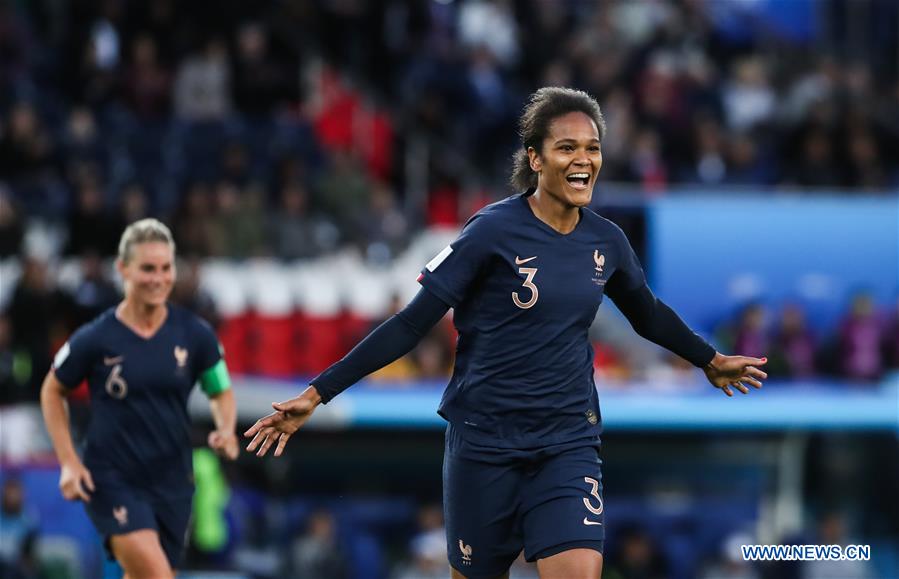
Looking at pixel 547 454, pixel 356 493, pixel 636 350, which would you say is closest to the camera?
pixel 547 454

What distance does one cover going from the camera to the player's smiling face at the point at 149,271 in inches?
284

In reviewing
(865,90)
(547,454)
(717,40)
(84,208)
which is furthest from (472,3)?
(547,454)

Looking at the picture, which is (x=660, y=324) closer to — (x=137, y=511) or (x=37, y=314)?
(x=137, y=511)

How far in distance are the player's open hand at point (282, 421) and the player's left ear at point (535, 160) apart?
1.14m

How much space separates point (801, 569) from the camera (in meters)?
13.0

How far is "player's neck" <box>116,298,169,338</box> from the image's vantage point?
7.32m

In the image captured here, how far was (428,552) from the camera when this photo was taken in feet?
41.7

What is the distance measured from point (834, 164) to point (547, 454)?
12.7m

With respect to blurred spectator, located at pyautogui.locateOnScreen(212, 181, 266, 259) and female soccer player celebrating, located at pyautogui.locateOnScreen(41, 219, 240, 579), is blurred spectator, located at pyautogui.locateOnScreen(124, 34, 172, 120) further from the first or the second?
female soccer player celebrating, located at pyautogui.locateOnScreen(41, 219, 240, 579)

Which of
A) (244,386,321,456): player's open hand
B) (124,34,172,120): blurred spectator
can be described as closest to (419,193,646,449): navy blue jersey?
(244,386,321,456): player's open hand

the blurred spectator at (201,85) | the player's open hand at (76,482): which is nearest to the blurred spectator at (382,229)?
the blurred spectator at (201,85)

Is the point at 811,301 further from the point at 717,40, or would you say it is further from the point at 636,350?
Answer: the point at 717,40

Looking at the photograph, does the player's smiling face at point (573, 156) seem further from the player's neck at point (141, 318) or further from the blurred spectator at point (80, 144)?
the blurred spectator at point (80, 144)

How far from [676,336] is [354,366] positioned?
132 cm
